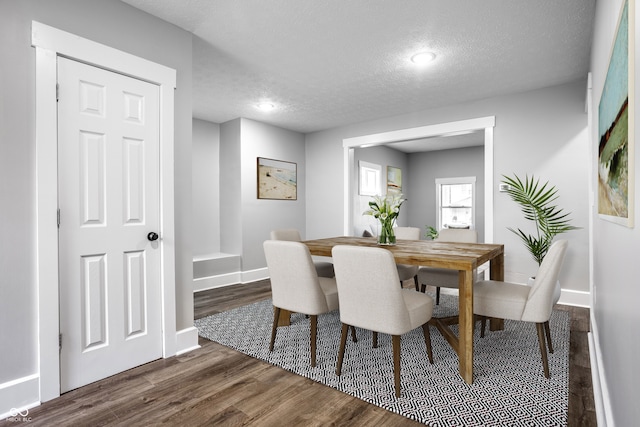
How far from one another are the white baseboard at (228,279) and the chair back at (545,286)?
3.90m

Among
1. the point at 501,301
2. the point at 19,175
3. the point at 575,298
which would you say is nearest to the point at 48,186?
the point at 19,175

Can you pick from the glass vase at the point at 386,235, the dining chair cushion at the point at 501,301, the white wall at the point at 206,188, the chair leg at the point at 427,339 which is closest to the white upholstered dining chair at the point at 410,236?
the glass vase at the point at 386,235

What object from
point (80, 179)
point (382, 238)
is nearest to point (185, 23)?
point (80, 179)

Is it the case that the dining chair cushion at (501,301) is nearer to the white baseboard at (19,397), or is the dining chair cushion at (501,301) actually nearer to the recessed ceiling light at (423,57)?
the recessed ceiling light at (423,57)

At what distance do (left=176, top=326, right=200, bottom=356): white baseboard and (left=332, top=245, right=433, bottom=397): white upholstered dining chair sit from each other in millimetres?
1234

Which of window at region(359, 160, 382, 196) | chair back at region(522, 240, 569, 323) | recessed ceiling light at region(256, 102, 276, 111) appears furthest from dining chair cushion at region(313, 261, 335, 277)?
window at region(359, 160, 382, 196)

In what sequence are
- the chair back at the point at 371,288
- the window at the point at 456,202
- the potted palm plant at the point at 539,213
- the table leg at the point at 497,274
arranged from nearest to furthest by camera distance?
the chair back at the point at 371,288 → the table leg at the point at 497,274 → the potted palm plant at the point at 539,213 → the window at the point at 456,202

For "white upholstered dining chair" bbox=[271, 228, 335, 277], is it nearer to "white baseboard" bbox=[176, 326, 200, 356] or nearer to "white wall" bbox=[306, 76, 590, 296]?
"white baseboard" bbox=[176, 326, 200, 356]

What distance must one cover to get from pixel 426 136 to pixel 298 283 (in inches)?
129

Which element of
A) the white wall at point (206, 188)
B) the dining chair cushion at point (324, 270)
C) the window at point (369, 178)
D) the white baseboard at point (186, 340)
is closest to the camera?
the white baseboard at point (186, 340)

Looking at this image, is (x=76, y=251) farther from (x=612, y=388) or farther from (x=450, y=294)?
(x=450, y=294)

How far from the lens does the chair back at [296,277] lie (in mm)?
2339

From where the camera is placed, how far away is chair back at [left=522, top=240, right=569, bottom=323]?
2.14m

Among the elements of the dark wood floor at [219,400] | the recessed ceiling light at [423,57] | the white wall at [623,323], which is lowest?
the dark wood floor at [219,400]
